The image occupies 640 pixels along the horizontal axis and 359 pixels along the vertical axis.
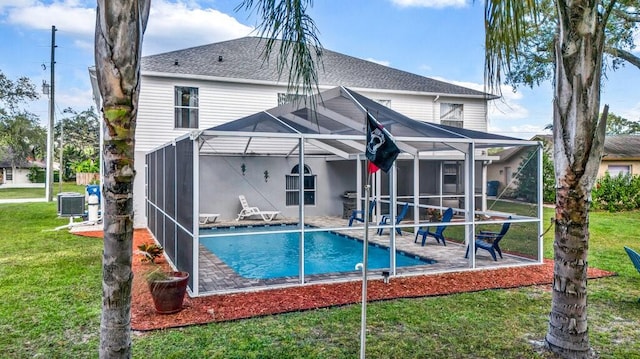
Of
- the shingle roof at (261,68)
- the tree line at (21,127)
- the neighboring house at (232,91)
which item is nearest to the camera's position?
the neighboring house at (232,91)

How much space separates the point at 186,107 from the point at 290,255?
683cm

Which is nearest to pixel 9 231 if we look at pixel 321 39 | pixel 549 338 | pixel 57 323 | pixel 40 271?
pixel 40 271

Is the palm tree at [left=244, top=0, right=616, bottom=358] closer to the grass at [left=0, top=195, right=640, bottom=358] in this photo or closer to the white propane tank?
the grass at [left=0, top=195, right=640, bottom=358]

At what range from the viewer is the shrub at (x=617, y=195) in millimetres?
19781

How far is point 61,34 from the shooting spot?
79.5ft

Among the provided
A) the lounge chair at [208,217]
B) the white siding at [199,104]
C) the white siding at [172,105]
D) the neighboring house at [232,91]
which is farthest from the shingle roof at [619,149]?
the lounge chair at [208,217]

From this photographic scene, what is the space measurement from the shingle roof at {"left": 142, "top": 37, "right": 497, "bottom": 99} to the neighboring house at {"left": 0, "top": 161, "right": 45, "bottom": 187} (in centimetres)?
4050

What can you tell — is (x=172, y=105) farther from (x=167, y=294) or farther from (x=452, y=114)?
(x=452, y=114)

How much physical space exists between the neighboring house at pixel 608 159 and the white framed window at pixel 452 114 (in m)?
Result: 4.56

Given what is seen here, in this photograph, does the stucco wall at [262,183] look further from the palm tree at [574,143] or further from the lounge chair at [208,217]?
the palm tree at [574,143]

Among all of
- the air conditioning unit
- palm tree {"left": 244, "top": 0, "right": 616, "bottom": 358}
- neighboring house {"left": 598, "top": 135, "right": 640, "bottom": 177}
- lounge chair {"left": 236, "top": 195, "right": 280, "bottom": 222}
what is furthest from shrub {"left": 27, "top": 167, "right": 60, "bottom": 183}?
palm tree {"left": 244, "top": 0, "right": 616, "bottom": 358}

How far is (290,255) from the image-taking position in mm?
11711

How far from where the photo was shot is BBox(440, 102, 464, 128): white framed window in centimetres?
1875

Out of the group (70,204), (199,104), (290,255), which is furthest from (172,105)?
(290,255)
